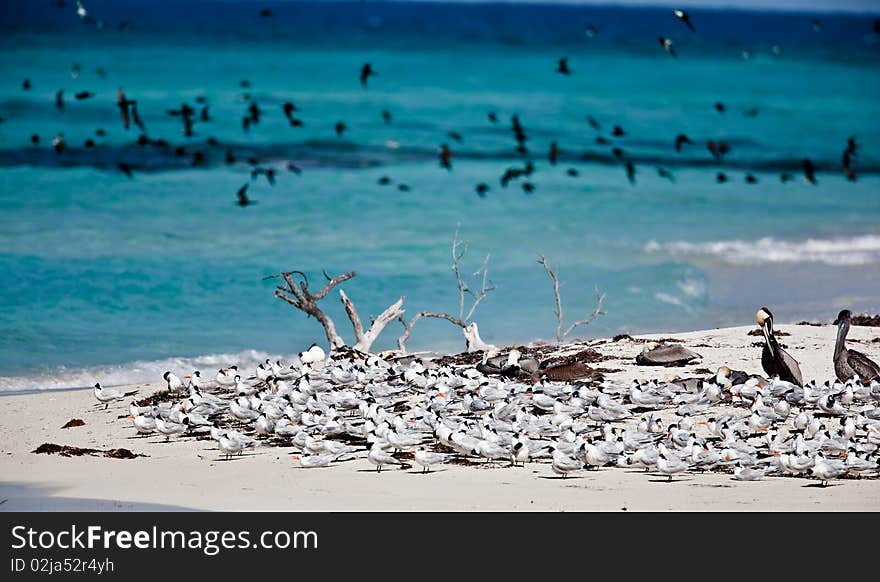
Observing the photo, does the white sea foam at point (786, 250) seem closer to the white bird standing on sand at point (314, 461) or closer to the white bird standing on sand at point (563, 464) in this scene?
the white bird standing on sand at point (563, 464)

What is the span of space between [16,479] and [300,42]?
53.7m

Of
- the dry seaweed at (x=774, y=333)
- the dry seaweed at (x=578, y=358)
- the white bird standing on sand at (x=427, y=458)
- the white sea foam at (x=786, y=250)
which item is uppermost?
the white sea foam at (x=786, y=250)

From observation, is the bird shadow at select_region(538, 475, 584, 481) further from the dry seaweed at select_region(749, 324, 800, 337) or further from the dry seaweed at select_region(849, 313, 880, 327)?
the dry seaweed at select_region(849, 313, 880, 327)

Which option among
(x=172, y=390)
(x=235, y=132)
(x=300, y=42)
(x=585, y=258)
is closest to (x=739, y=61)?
(x=300, y=42)

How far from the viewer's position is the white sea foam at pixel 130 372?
52.5ft

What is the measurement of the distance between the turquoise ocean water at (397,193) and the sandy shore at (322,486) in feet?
17.5

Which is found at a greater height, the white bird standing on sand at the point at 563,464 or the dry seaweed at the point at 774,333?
the dry seaweed at the point at 774,333

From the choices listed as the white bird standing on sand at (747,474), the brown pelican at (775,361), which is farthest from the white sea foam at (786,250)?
the white bird standing on sand at (747,474)

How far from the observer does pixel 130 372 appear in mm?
16750

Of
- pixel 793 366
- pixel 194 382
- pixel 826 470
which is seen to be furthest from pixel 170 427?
pixel 793 366

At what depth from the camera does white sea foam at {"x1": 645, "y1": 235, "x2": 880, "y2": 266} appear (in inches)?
987

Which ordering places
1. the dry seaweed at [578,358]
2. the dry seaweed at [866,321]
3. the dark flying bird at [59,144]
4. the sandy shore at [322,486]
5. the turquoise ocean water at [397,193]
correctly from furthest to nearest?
the dark flying bird at [59,144]
the turquoise ocean water at [397,193]
the dry seaweed at [866,321]
the dry seaweed at [578,358]
the sandy shore at [322,486]

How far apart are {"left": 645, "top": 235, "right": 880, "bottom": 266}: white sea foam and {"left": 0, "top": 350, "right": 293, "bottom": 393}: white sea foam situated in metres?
11.1

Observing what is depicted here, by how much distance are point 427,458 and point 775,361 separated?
4.41 meters
